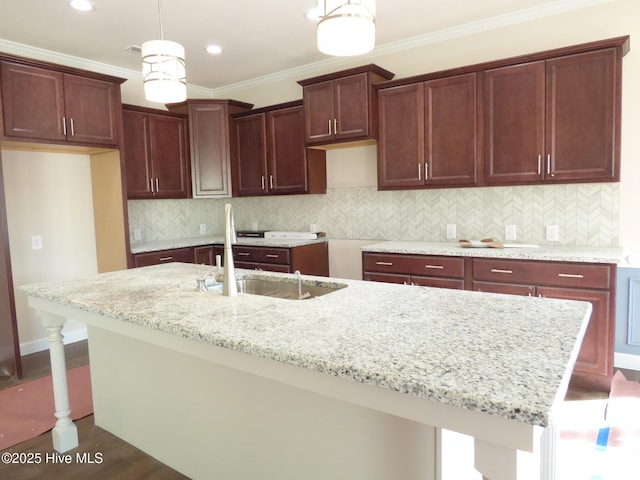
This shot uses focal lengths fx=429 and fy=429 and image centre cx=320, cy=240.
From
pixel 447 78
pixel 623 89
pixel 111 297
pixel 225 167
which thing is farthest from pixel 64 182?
pixel 623 89

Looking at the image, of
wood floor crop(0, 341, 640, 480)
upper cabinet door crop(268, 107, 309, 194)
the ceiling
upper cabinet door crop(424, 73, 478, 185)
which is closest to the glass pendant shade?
the ceiling

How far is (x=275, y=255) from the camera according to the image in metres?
4.25

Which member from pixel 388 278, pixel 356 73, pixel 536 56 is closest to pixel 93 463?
pixel 388 278

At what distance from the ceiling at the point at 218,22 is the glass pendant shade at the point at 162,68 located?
1.41 metres

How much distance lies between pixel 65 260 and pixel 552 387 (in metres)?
4.36

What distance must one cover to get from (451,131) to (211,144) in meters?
2.64

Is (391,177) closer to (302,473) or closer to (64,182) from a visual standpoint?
(302,473)

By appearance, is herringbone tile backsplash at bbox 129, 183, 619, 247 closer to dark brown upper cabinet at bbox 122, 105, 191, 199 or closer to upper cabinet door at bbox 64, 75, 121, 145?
dark brown upper cabinet at bbox 122, 105, 191, 199

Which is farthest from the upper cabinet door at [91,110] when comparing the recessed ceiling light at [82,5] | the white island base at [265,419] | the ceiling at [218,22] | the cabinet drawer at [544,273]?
the cabinet drawer at [544,273]

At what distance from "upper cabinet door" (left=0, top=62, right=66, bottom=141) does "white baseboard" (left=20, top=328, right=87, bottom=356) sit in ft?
6.02

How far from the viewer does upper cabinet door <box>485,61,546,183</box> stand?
310cm

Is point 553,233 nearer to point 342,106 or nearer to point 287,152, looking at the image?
point 342,106

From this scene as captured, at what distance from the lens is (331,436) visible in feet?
4.92

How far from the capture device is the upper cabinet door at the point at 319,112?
397 centimetres
